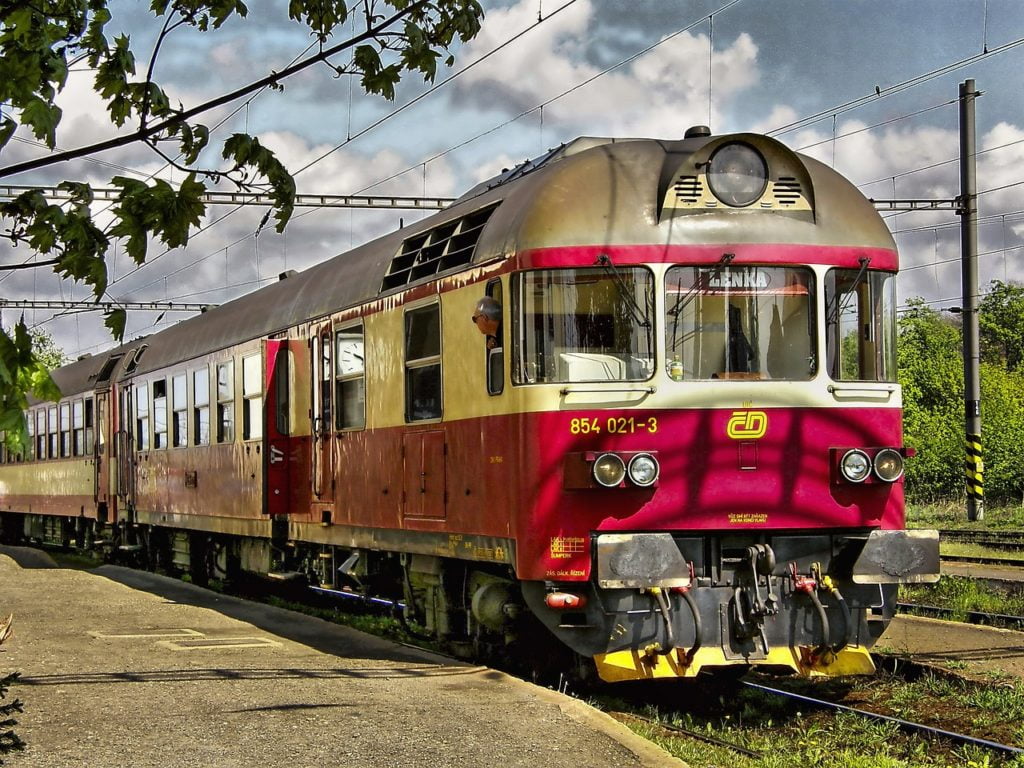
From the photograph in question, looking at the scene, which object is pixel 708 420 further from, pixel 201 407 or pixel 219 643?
pixel 201 407

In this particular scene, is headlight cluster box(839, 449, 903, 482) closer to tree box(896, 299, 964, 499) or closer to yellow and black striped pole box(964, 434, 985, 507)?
yellow and black striped pole box(964, 434, 985, 507)

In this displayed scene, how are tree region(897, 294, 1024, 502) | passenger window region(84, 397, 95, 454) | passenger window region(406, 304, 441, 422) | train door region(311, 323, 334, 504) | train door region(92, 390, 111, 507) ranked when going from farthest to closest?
tree region(897, 294, 1024, 502) < passenger window region(84, 397, 95, 454) < train door region(92, 390, 111, 507) < train door region(311, 323, 334, 504) < passenger window region(406, 304, 441, 422)

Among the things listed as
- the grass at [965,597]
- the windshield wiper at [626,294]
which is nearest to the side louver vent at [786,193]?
the windshield wiper at [626,294]

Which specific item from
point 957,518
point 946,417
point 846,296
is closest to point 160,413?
point 846,296

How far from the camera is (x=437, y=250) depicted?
36.1ft

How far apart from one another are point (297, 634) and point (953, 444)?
37.1 metres

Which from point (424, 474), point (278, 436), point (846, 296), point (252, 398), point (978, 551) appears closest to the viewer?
Answer: point (846, 296)

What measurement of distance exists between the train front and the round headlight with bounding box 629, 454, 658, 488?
0.01 metres

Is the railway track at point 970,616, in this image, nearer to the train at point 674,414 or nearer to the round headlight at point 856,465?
the train at point 674,414

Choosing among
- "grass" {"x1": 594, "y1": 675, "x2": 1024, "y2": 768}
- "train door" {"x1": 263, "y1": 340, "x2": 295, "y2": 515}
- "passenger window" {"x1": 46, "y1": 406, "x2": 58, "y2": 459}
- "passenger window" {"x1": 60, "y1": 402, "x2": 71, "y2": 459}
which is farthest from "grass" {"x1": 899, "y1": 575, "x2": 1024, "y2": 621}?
"passenger window" {"x1": 46, "y1": 406, "x2": 58, "y2": 459}

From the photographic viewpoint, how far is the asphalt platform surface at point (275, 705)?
24.1ft

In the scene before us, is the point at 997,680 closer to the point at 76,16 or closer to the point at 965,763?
the point at 965,763

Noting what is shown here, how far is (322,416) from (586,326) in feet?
14.7

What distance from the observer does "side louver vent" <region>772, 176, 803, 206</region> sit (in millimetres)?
9469
